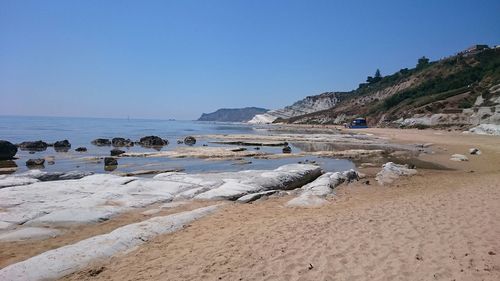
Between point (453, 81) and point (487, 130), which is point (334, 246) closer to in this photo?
point (487, 130)

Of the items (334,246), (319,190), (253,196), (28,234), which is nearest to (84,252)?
(28,234)

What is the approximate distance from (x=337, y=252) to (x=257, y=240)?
6.35ft

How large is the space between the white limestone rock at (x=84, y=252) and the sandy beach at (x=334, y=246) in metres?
0.33

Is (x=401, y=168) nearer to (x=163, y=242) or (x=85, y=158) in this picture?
(x=163, y=242)

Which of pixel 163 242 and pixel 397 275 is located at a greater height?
pixel 397 275

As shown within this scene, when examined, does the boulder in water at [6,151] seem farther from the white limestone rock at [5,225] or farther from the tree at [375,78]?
the tree at [375,78]

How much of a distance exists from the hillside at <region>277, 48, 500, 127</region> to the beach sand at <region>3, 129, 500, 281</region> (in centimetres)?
5414

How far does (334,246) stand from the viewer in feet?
24.8

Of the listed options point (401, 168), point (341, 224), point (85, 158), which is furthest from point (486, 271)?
point (85, 158)

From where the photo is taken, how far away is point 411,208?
1080 centimetres

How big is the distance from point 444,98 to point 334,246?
272 ft

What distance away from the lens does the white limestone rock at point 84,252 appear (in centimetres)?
705

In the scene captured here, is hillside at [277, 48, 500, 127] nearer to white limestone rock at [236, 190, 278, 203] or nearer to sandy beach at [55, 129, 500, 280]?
white limestone rock at [236, 190, 278, 203]

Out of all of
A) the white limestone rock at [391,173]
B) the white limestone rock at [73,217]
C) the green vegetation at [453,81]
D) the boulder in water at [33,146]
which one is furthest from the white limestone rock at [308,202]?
the green vegetation at [453,81]
